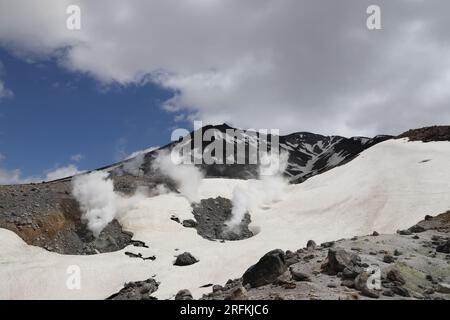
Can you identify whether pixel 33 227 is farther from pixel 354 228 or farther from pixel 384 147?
pixel 384 147

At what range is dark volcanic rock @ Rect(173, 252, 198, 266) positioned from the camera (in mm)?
39562

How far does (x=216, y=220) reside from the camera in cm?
5519

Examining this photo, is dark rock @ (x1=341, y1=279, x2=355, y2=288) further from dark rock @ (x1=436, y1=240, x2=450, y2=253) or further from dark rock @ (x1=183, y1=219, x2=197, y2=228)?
dark rock @ (x1=183, y1=219, x2=197, y2=228)

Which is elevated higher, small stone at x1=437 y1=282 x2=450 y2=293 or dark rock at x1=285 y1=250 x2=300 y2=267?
dark rock at x1=285 y1=250 x2=300 y2=267

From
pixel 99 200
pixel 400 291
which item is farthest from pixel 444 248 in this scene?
pixel 99 200

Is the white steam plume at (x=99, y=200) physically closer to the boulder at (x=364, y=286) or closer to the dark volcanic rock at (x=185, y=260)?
the dark volcanic rock at (x=185, y=260)

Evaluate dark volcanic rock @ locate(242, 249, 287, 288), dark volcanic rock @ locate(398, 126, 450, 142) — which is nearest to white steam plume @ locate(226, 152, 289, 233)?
dark volcanic rock @ locate(398, 126, 450, 142)

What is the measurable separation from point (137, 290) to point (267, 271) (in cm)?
1610

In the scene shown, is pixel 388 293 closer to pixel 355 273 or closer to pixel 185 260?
pixel 355 273

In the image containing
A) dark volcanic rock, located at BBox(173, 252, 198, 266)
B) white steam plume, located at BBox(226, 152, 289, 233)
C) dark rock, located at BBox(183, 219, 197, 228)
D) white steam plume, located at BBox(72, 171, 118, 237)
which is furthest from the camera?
white steam plume, located at BBox(226, 152, 289, 233)

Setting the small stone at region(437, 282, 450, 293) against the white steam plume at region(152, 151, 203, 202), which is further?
the white steam plume at region(152, 151, 203, 202)

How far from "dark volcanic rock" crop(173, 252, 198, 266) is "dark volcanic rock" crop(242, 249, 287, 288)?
18706 mm
